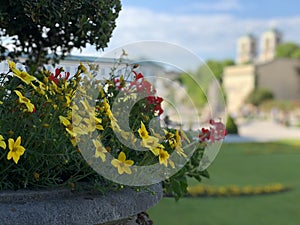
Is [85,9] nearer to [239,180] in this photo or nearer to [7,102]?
[7,102]

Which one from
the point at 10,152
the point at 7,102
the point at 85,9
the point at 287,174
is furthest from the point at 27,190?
the point at 287,174

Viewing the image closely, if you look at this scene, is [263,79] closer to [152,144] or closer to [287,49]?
[287,49]

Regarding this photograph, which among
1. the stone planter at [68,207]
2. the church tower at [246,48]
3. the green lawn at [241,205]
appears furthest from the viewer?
the church tower at [246,48]

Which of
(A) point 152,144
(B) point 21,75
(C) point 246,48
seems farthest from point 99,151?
(C) point 246,48

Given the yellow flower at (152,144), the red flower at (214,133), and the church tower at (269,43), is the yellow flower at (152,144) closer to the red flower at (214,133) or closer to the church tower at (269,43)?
the red flower at (214,133)

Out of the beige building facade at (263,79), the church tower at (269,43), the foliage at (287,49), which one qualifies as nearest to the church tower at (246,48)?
the church tower at (269,43)

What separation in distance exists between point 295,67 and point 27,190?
51.3 metres

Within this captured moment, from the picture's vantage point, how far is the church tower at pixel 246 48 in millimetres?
74000

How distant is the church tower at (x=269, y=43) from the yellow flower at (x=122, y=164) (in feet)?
242

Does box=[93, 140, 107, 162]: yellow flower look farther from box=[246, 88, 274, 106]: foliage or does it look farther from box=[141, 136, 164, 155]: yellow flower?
box=[246, 88, 274, 106]: foliage

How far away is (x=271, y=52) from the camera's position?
73250mm

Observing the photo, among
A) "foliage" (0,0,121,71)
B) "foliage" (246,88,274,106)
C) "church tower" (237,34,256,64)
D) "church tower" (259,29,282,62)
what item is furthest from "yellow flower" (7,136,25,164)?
"church tower" (237,34,256,64)

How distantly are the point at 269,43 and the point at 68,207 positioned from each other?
76.0 metres

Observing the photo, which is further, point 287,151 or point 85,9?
point 287,151
